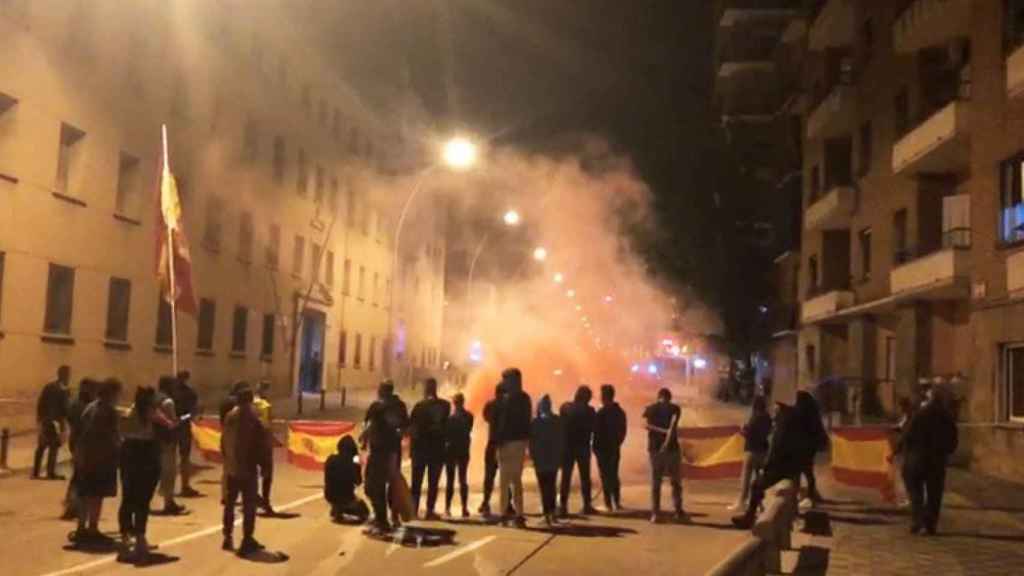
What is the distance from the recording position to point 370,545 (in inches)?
377

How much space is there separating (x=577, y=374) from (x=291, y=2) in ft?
58.1

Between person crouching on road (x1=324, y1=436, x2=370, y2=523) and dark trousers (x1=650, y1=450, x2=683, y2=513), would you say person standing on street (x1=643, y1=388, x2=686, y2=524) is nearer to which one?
dark trousers (x1=650, y1=450, x2=683, y2=513)

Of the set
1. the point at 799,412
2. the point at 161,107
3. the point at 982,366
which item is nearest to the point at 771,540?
Result: the point at 799,412

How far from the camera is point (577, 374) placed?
4059 cm

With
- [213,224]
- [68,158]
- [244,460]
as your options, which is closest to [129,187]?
[68,158]

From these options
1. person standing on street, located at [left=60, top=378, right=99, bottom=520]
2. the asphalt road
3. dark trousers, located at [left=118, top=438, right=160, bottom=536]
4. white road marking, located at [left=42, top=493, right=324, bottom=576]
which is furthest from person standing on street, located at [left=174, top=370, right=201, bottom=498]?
dark trousers, located at [left=118, top=438, right=160, bottom=536]

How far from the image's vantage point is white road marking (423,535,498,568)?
28.8 ft

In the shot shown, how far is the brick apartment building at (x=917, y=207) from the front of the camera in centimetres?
1709

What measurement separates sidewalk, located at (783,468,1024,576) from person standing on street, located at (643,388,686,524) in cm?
152

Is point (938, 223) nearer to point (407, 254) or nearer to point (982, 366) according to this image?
point (982, 366)

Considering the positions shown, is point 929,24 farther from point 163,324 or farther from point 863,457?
point 163,324

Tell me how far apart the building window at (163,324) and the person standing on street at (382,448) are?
50.0 ft

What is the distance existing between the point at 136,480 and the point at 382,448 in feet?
7.84

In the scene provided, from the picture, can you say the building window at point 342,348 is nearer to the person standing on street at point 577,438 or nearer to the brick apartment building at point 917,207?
the brick apartment building at point 917,207
